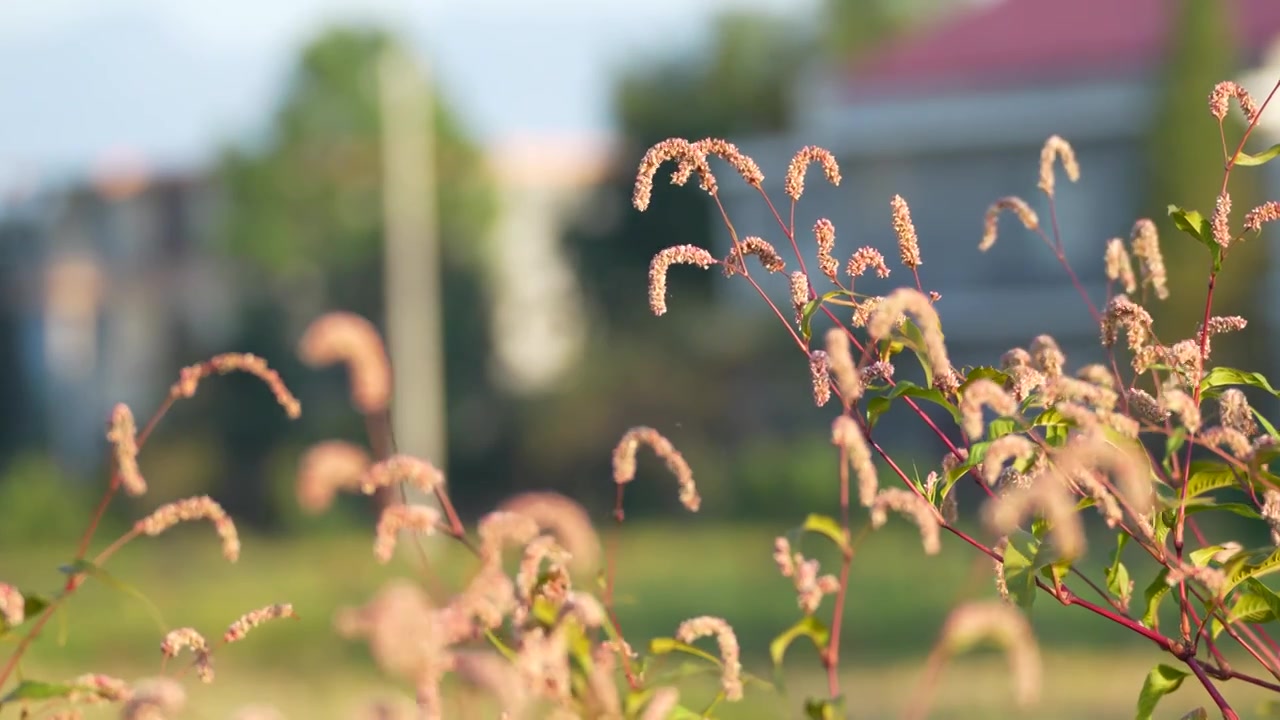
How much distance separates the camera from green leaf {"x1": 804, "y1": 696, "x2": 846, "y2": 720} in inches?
54.9

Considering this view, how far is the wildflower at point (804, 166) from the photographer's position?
1.60 meters

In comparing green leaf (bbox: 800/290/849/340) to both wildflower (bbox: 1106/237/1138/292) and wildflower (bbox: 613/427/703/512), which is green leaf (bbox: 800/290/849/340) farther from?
wildflower (bbox: 1106/237/1138/292)

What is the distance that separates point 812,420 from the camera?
22766 millimetres

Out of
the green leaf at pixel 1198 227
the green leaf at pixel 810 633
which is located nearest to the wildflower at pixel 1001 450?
the green leaf at pixel 810 633

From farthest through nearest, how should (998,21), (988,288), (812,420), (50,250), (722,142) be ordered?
(50,250) → (998,21) → (988,288) → (812,420) → (722,142)

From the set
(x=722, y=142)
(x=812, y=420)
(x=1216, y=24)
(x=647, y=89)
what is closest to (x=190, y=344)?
(x=647, y=89)

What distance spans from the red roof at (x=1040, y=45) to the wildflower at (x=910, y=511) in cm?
2276

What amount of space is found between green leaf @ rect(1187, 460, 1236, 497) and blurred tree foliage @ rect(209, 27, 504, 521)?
23.0 metres

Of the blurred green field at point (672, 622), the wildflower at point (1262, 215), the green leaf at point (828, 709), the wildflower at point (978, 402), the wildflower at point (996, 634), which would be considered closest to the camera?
the wildflower at point (996, 634)

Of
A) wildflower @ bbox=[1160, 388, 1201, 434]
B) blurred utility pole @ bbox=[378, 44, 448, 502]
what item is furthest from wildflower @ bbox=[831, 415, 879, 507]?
blurred utility pole @ bbox=[378, 44, 448, 502]

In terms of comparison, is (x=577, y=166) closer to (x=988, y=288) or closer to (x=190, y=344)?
(x=190, y=344)

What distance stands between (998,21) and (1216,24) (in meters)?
7.39

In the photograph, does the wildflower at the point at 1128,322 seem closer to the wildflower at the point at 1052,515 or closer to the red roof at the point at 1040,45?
the wildflower at the point at 1052,515

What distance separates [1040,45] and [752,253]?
24.3 m
